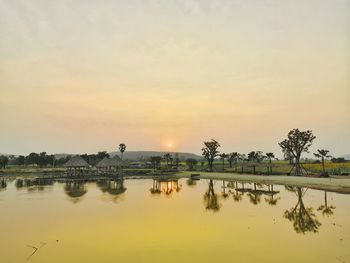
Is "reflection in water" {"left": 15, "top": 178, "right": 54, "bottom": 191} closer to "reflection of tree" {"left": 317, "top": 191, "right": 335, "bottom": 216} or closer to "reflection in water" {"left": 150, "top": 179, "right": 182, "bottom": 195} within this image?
"reflection in water" {"left": 150, "top": 179, "right": 182, "bottom": 195}

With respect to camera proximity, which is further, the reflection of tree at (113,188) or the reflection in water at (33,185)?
the reflection in water at (33,185)

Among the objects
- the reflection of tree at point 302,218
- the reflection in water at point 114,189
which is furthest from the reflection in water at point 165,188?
the reflection of tree at point 302,218

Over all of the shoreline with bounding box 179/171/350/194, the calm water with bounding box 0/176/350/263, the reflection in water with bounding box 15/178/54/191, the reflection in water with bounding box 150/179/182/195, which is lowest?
the calm water with bounding box 0/176/350/263

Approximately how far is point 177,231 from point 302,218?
1051cm

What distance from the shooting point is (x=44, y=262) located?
47.6ft

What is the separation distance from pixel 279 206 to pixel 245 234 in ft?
40.5

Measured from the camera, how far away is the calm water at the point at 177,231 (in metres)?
15.4

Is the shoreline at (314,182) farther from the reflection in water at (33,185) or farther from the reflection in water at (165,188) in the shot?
the reflection in water at (33,185)

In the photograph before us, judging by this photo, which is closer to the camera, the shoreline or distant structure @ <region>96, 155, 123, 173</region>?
the shoreline

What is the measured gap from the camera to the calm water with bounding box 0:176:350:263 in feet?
50.5

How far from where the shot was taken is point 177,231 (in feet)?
67.1

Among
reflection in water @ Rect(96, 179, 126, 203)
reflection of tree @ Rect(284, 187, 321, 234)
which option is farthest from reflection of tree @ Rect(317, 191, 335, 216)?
reflection in water @ Rect(96, 179, 126, 203)

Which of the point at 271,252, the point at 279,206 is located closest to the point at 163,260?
the point at 271,252

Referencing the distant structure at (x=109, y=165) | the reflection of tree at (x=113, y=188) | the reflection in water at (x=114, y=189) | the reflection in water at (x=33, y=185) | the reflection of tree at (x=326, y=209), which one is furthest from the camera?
the distant structure at (x=109, y=165)
